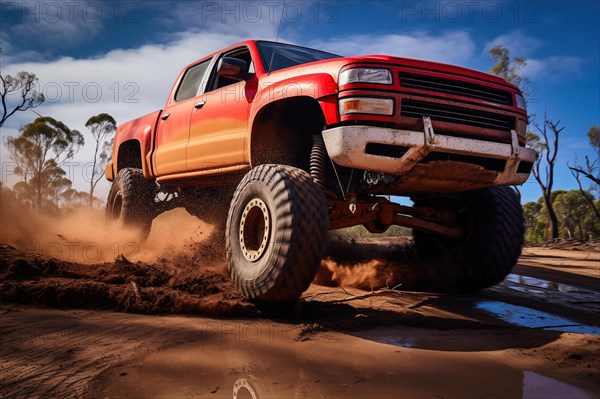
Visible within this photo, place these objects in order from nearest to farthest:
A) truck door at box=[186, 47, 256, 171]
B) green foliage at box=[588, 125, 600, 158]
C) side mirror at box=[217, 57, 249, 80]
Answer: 1. side mirror at box=[217, 57, 249, 80]
2. truck door at box=[186, 47, 256, 171]
3. green foliage at box=[588, 125, 600, 158]

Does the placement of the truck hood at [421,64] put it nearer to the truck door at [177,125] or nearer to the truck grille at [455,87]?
the truck grille at [455,87]

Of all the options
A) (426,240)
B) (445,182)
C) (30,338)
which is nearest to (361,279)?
(426,240)

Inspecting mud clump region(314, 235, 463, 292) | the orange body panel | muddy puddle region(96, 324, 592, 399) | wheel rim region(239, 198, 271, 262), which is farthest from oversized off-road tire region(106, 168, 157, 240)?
muddy puddle region(96, 324, 592, 399)

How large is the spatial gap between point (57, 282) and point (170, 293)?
0.78 m

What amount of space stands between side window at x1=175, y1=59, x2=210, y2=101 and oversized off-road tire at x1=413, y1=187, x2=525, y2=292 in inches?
124

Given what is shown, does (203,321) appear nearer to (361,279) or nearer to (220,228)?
(361,279)

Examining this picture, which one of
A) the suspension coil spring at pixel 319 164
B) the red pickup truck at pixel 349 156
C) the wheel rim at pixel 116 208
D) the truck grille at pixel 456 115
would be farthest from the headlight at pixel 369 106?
the wheel rim at pixel 116 208

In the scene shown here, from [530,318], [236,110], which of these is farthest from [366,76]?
[530,318]

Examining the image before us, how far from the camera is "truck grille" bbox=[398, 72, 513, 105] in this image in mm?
3244

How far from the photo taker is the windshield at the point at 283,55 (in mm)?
4262

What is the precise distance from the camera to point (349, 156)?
10.0 ft

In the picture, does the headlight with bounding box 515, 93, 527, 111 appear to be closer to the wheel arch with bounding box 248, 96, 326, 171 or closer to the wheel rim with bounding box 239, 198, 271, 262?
the wheel arch with bounding box 248, 96, 326, 171

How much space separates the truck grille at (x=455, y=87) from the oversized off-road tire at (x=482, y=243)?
3.58 feet

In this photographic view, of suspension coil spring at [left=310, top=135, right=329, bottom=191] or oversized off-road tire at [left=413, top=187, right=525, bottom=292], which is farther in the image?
oversized off-road tire at [left=413, top=187, right=525, bottom=292]
